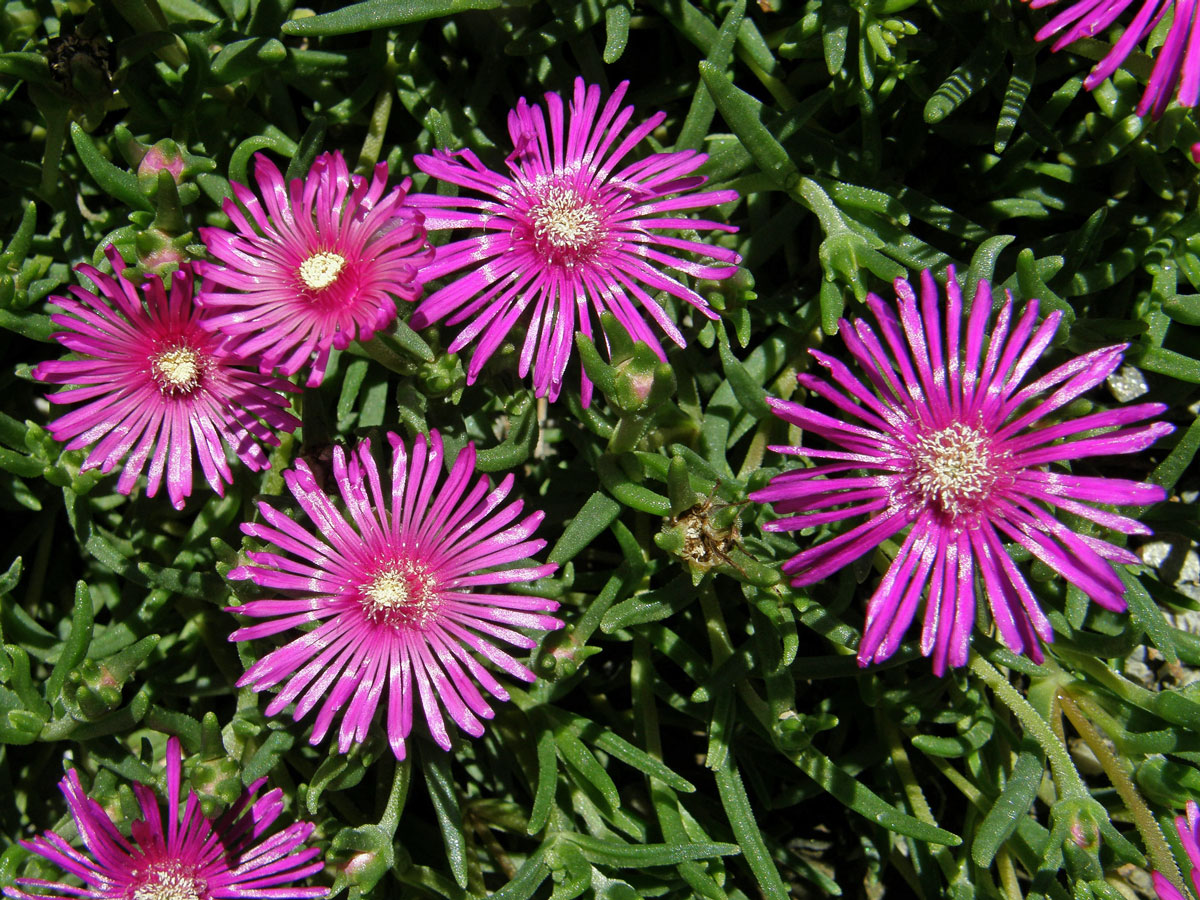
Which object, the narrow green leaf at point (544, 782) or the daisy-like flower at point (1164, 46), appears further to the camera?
the narrow green leaf at point (544, 782)

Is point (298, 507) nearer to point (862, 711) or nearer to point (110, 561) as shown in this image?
point (110, 561)

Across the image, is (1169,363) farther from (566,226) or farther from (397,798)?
(397,798)

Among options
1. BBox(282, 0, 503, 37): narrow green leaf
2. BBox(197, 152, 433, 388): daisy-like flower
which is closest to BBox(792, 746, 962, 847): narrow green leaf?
BBox(197, 152, 433, 388): daisy-like flower

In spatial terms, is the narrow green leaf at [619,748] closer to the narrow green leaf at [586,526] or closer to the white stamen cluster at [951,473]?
the narrow green leaf at [586,526]

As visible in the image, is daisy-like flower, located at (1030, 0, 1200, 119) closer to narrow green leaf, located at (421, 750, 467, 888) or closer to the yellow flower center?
the yellow flower center

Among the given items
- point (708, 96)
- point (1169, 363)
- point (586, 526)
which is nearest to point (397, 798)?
point (586, 526)

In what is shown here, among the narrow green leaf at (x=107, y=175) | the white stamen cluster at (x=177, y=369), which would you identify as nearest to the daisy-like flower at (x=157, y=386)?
the white stamen cluster at (x=177, y=369)

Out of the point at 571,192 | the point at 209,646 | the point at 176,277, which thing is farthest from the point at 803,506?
the point at 209,646
